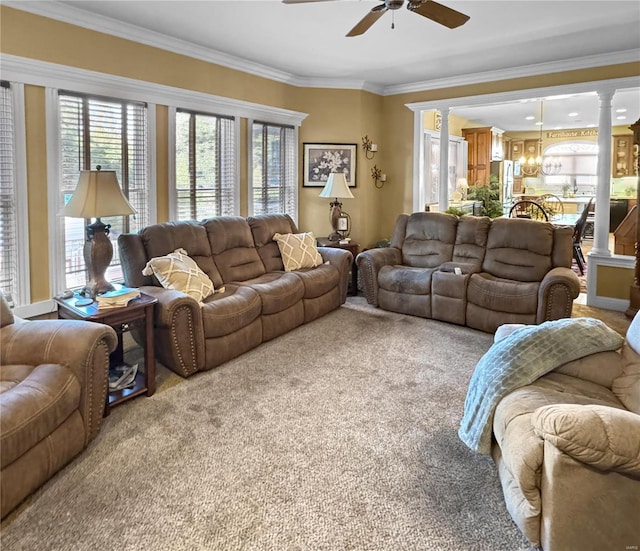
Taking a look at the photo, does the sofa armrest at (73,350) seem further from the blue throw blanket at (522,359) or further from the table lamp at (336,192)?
the table lamp at (336,192)

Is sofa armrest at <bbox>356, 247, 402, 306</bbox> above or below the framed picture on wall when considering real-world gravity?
below

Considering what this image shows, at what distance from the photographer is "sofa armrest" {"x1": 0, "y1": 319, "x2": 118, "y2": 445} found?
2.38m

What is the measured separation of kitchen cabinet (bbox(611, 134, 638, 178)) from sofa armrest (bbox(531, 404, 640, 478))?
461 inches

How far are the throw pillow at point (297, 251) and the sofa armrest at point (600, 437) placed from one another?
11.5ft

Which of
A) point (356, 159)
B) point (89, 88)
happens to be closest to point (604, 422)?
point (89, 88)

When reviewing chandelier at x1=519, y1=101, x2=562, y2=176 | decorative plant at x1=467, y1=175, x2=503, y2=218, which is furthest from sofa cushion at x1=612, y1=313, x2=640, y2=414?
chandelier at x1=519, y1=101, x2=562, y2=176

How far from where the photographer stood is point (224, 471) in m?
2.35

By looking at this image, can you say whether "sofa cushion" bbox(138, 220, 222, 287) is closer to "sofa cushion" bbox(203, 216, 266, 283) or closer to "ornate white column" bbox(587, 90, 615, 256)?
"sofa cushion" bbox(203, 216, 266, 283)

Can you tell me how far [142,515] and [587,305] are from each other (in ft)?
16.6

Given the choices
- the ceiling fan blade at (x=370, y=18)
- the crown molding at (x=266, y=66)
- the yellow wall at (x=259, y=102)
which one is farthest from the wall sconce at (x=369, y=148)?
the ceiling fan blade at (x=370, y=18)

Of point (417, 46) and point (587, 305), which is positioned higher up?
point (417, 46)

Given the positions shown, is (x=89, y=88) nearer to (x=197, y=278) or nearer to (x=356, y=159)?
(x=197, y=278)

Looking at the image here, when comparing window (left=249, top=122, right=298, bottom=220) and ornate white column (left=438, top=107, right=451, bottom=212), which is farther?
ornate white column (left=438, top=107, right=451, bottom=212)

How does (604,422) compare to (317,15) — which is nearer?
(604,422)
